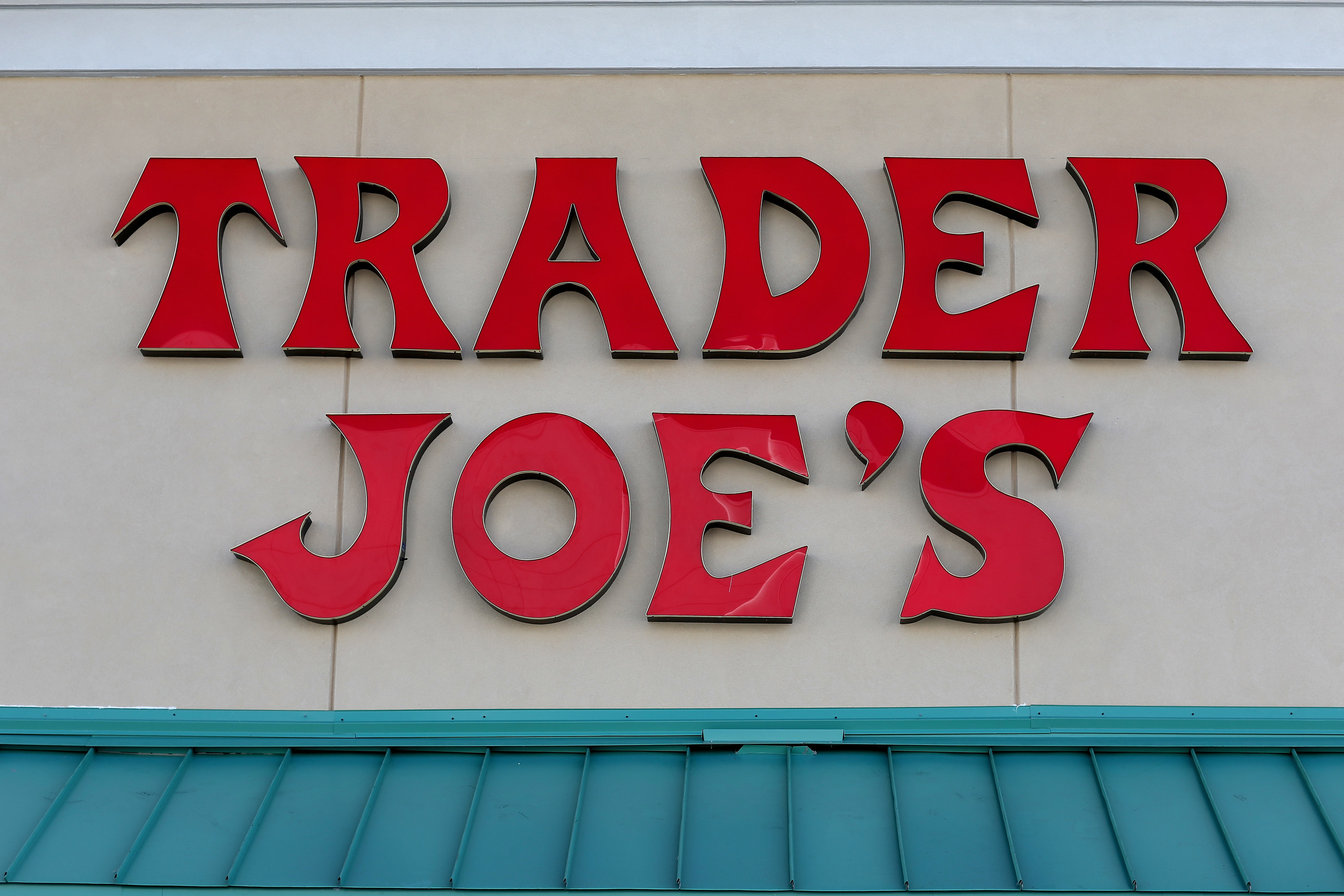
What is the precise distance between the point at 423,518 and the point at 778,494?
1.96 meters

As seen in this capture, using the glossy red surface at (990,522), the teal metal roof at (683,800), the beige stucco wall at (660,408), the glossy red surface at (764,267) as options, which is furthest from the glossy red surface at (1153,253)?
the teal metal roof at (683,800)

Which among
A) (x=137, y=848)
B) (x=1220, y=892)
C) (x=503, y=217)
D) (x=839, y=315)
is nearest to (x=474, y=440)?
(x=503, y=217)

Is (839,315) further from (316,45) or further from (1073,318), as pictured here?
(316,45)

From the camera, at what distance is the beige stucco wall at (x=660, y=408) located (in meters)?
5.57

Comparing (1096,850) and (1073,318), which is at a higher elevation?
(1073,318)

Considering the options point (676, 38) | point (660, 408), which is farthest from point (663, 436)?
point (676, 38)

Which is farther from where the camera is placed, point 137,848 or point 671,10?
point 671,10

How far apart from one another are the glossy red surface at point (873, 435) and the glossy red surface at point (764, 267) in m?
0.46

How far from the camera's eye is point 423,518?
574 centimetres

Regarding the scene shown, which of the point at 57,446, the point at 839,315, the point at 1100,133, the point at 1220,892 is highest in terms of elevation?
the point at 1100,133

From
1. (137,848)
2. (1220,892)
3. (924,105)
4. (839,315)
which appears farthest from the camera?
(924,105)

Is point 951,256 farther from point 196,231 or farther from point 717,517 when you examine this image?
point 196,231

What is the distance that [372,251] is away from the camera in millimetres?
6000

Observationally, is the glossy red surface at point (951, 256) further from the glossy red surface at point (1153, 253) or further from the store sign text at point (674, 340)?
the glossy red surface at point (1153, 253)
